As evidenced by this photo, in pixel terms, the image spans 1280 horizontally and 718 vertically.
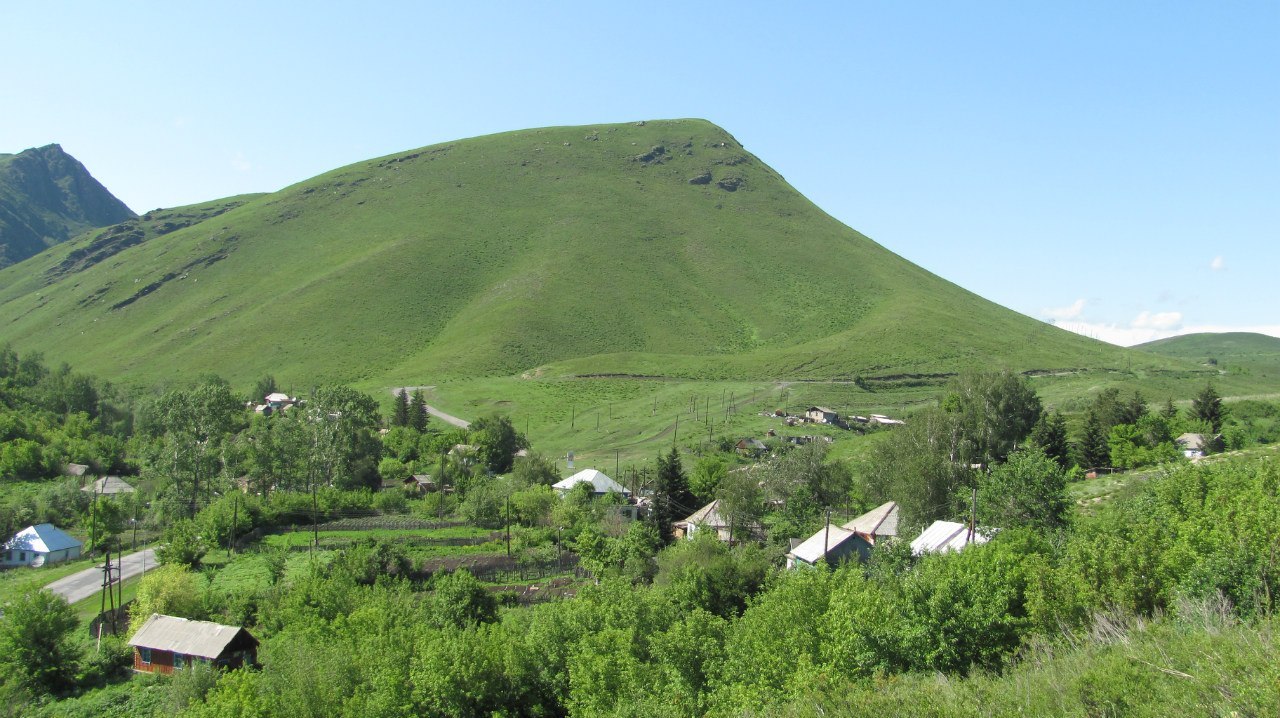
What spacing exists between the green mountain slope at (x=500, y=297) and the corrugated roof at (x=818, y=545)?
236 feet

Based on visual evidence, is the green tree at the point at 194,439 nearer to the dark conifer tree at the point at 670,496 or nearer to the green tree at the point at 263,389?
the dark conifer tree at the point at 670,496

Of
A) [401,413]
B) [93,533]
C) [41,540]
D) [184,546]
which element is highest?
[401,413]

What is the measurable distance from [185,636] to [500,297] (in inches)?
4556

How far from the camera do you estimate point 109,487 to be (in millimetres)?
62188

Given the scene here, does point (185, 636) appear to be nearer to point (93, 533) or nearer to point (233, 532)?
point (233, 532)

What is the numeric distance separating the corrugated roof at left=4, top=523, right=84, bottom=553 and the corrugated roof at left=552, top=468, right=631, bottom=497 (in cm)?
3228

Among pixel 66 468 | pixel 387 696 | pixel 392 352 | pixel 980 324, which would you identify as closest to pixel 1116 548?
pixel 387 696

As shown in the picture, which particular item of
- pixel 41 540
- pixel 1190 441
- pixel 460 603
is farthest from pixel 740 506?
pixel 41 540

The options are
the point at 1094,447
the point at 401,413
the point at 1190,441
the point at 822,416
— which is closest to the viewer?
the point at 1094,447

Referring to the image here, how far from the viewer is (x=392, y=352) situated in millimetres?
125438

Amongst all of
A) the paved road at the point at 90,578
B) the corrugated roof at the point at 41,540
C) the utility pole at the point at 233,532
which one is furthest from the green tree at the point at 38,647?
the corrugated roof at the point at 41,540

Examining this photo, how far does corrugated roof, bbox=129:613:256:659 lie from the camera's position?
97.9 feet

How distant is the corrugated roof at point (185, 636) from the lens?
29828mm

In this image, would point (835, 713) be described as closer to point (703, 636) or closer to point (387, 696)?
point (703, 636)
